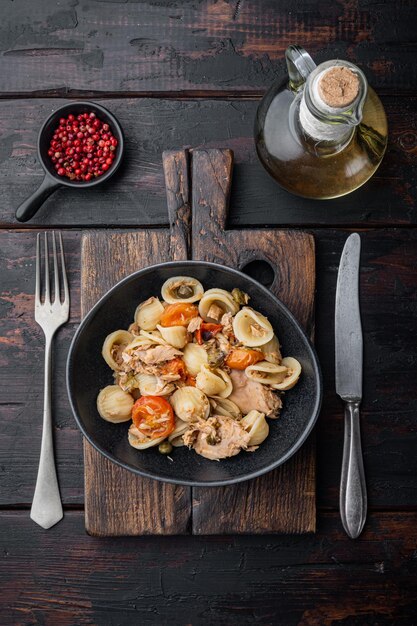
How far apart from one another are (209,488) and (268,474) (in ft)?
0.47

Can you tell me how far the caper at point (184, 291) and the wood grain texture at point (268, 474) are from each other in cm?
12

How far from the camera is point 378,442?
1613 millimetres

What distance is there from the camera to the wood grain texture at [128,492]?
1561mm

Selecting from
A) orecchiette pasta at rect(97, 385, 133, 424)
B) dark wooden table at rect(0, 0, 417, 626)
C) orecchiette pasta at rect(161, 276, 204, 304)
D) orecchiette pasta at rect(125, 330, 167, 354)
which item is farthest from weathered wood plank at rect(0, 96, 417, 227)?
orecchiette pasta at rect(97, 385, 133, 424)

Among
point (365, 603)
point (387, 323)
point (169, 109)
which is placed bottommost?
point (365, 603)

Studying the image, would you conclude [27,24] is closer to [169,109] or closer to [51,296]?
[169,109]

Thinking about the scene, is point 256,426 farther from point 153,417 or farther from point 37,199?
point 37,199

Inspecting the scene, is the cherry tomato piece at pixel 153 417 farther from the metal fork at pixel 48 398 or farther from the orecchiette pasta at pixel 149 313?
the metal fork at pixel 48 398

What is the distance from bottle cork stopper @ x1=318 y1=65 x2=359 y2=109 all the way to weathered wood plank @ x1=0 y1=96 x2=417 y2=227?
0.42m

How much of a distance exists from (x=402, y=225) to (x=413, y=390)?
41 centimetres

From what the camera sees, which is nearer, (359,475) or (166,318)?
(166,318)

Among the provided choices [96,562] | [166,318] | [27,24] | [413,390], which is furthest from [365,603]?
[27,24]

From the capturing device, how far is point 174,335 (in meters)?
1.42

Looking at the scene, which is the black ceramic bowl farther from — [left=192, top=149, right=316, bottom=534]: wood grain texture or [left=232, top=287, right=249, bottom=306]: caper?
[left=192, top=149, right=316, bottom=534]: wood grain texture
